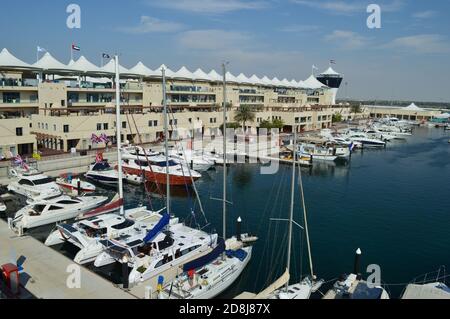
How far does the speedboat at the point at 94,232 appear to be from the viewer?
870 inches

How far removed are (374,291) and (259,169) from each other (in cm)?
3545

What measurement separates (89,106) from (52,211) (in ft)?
114

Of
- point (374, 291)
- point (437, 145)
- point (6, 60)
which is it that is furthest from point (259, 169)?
point (437, 145)

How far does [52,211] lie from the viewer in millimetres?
28062

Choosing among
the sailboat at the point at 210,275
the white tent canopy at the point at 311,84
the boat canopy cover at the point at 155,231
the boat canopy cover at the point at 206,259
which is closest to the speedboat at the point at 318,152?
the sailboat at the point at 210,275

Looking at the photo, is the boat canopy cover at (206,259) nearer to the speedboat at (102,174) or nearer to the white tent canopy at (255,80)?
the speedboat at (102,174)

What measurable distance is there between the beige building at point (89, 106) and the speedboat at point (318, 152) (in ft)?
40.5

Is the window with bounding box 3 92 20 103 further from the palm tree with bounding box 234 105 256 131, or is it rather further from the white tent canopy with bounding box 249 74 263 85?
the white tent canopy with bounding box 249 74 263 85

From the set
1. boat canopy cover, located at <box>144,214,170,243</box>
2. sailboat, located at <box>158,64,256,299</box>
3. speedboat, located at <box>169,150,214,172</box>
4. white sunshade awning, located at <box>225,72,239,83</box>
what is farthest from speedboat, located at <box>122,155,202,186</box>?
white sunshade awning, located at <box>225,72,239,83</box>

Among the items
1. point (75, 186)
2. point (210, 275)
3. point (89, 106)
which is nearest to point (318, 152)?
point (89, 106)

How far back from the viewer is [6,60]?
53438 mm

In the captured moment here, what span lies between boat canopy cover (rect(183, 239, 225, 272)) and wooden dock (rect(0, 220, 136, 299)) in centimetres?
340

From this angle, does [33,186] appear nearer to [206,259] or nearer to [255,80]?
[206,259]
